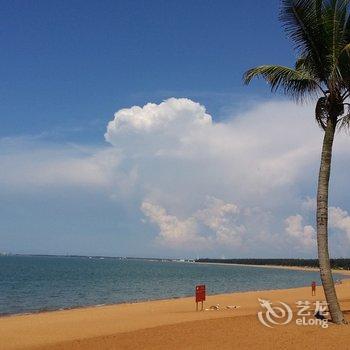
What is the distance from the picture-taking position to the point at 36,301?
37.8m

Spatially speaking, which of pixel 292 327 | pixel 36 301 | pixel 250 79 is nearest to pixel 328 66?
pixel 250 79

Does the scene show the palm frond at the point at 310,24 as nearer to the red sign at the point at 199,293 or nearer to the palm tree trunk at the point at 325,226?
the palm tree trunk at the point at 325,226

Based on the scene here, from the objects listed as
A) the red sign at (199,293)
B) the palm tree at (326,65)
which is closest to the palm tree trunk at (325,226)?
the palm tree at (326,65)

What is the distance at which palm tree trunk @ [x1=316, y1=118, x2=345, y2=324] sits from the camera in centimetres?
1320

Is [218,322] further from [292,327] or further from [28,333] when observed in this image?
[28,333]

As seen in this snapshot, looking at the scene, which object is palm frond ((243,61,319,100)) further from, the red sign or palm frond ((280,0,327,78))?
the red sign

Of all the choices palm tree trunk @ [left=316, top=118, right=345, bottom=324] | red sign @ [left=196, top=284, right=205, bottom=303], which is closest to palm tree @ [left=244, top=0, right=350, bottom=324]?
palm tree trunk @ [left=316, top=118, right=345, bottom=324]

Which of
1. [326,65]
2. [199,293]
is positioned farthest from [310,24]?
[199,293]

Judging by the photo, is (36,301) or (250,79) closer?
(250,79)

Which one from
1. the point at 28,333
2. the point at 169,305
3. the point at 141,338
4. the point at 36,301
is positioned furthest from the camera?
the point at 36,301

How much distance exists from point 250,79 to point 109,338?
8195 mm

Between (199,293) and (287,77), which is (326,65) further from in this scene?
(199,293)

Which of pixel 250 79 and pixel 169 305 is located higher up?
pixel 250 79

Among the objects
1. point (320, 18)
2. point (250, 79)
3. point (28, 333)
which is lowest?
point (28, 333)
